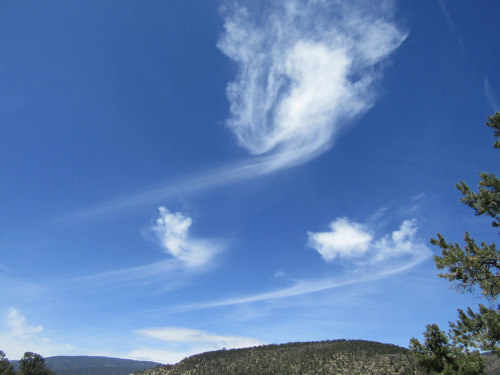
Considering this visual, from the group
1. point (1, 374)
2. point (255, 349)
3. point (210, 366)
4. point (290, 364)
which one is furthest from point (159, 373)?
point (1, 374)

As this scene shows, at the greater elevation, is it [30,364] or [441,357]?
[30,364]

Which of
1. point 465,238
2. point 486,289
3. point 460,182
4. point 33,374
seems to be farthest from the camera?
point 33,374

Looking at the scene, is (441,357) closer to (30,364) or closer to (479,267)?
(479,267)

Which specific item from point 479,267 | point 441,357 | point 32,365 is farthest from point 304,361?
point 479,267

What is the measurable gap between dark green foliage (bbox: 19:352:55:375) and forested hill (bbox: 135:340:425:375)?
59.8m

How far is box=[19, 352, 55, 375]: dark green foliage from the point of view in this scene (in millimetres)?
68188

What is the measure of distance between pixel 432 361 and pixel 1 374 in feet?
258

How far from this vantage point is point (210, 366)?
12206 cm

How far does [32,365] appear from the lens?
6938 centimetres

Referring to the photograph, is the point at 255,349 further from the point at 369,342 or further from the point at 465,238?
the point at 465,238

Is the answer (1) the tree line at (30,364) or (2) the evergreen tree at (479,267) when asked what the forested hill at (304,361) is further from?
(2) the evergreen tree at (479,267)

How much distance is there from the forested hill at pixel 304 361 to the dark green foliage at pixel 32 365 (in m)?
59.8

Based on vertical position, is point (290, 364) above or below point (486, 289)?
above

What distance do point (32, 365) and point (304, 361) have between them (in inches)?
3172
